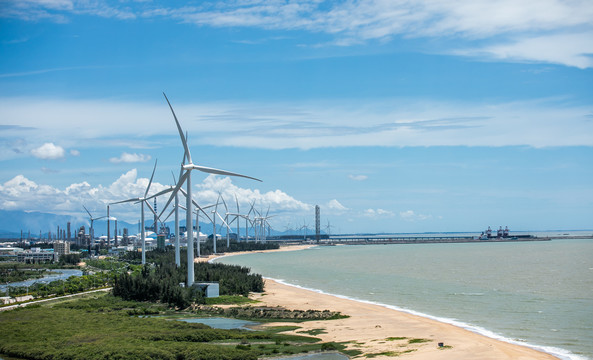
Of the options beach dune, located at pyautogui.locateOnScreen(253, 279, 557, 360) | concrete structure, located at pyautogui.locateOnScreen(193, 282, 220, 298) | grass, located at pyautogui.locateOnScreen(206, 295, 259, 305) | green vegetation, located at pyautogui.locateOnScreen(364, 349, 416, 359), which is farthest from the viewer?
concrete structure, located at pyautogui.locateOnScreen(193, 282, 220, 298)

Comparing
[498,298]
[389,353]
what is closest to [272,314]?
[389,353]

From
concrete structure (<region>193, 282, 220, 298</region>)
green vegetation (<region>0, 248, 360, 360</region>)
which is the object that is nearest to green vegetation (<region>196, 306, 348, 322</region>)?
green vegetation (<region>0, 248, 360, 360</region>)

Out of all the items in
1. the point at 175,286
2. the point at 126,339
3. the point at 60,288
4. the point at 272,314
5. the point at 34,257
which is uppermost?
the point at 175,286

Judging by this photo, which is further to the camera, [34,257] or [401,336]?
[34,257]

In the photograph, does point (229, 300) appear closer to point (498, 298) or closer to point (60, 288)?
point (60, 288)

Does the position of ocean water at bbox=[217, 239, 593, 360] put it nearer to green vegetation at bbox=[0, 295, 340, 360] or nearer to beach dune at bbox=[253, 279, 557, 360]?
beach dune at bbox=[253, 279, 557, 360]

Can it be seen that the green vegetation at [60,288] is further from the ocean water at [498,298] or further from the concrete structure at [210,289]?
the ocean water at [498,298]

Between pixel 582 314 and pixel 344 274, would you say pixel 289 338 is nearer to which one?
pixel 582 314
